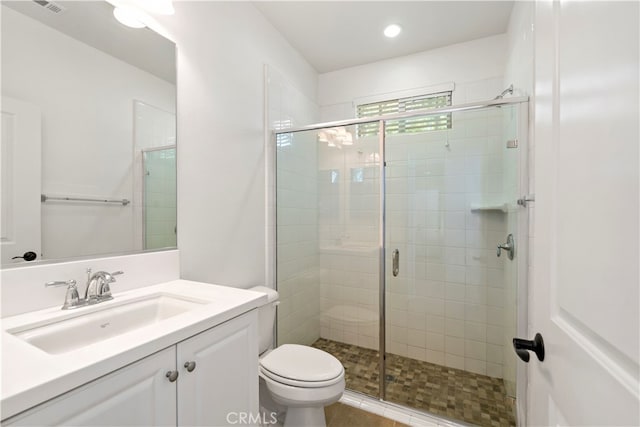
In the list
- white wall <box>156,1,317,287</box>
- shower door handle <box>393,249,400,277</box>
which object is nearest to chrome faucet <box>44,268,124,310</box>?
white wall <box>156,1,317,287</box>

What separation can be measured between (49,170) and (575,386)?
1541 mm

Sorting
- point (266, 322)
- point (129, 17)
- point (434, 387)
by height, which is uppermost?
point (129, 17)

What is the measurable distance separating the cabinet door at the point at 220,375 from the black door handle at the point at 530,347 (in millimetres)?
842

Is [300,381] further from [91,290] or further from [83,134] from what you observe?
[83,134]

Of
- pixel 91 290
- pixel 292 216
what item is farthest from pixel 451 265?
pixel 91 290

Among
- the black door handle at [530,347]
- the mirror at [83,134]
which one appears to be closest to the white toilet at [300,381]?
the mirror at [83,134]

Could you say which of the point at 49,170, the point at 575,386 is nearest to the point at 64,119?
the point at 49,170

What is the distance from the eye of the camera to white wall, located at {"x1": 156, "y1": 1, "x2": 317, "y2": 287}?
56.5 inches

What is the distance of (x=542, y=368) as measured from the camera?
0.62m

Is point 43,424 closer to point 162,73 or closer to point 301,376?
point 301,376

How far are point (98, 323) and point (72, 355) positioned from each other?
37 centimetres

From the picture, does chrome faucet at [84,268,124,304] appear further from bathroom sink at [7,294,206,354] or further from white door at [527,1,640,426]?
white door at [527,1,640,426]

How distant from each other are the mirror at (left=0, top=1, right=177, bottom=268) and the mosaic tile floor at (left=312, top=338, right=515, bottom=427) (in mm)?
1628

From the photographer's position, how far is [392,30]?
2.13m
